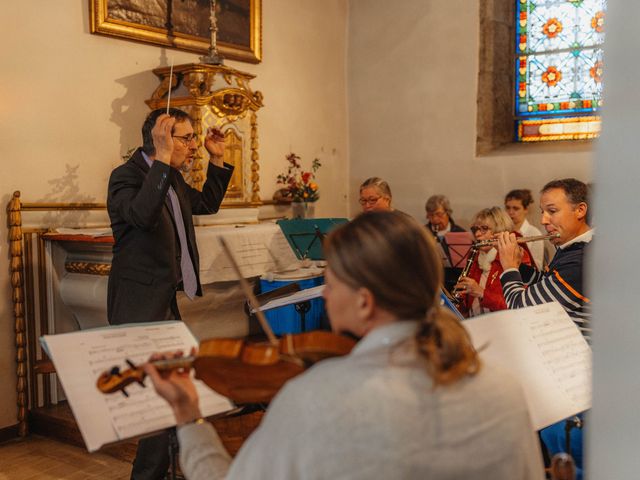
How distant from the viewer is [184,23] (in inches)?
243

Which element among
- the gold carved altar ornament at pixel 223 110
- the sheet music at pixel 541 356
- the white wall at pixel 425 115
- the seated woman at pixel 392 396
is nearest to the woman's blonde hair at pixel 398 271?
the seated woman at pixel 392 396

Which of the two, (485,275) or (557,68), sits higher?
(557,68)

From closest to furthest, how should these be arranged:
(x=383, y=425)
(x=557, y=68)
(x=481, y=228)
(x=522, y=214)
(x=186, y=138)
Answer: (x=383, y=425) < (x=186, y=138) < (x=481, y=228) < (x=522, y=214) < (x=557, y=68)

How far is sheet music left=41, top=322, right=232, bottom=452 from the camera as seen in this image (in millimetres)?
1860

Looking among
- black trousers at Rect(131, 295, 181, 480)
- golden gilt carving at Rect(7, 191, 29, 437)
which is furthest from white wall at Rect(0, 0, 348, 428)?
black trousers at Rect(131, 295, 181, 480)

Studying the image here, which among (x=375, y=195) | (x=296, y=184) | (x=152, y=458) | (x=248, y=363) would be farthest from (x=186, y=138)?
(x=296, y=184)

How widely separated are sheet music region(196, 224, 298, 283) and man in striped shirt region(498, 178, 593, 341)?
2.43 m

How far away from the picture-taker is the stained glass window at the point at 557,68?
733 cm

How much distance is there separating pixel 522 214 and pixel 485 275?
184 centimetres

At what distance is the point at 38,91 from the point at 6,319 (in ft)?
4.88

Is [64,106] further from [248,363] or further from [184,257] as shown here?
[248,363]

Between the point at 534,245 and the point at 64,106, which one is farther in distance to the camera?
the point at 534,245

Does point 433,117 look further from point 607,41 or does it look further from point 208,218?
point 607,41

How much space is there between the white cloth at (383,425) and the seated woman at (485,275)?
310 centimetres
